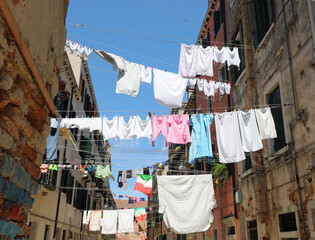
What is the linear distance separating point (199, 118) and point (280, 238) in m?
4.39

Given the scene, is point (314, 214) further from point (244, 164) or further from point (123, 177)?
point (123, 177)

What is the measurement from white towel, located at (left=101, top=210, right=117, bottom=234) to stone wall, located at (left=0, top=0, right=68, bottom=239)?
23.1 m

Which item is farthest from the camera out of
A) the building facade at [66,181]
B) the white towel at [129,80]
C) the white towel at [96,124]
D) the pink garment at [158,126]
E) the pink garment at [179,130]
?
the building facade at [66,181]

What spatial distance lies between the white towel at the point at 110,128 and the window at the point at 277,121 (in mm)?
5598

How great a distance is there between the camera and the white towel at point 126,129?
38.2 feet

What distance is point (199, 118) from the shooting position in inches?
420

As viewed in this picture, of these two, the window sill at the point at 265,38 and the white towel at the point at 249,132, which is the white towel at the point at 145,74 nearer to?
the white towel at the point at 249,132

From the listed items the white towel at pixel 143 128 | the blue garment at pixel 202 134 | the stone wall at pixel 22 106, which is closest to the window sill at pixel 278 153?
the blue garment at pixel 202 134

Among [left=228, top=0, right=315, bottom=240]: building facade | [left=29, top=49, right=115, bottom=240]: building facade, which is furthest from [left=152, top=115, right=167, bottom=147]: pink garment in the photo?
[left=29, top=49, right=115, bottom=240]: building facade

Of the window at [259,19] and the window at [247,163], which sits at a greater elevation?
the window at [259,19]

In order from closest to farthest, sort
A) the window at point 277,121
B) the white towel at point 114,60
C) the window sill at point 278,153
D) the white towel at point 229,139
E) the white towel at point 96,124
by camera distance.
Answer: the window sill at point 278,153
the window at point 277,121
the white towel at point 229,139
the white towel at point 114,60
the white towel at point 96,124

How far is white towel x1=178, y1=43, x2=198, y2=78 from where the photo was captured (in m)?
10.6

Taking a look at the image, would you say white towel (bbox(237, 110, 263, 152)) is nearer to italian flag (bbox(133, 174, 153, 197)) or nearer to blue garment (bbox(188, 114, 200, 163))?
blue garment (bbox(188, 114, 200, 163))

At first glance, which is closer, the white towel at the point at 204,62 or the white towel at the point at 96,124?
the white towel at the point at 204,62
